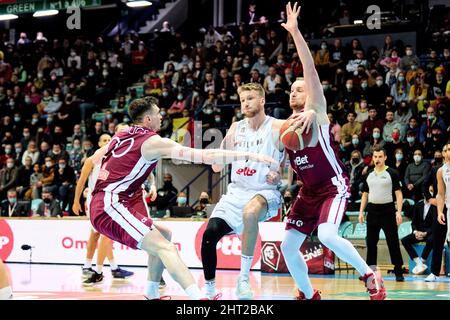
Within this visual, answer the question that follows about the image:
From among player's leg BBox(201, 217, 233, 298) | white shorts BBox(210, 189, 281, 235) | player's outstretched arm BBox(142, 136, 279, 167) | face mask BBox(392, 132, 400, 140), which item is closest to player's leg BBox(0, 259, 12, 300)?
player's outstretched arm BBox(142, 136, 279, 167)

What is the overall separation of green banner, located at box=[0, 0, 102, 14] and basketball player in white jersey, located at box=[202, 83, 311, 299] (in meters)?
9.80

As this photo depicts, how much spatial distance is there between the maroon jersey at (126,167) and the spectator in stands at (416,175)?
8522 millimetres

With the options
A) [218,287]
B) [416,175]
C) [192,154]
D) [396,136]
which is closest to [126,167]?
[192,154]

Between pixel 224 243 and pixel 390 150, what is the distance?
4074 mm

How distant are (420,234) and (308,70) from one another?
6654 millimetres

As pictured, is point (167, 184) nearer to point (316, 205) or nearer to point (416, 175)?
point (416, 175)

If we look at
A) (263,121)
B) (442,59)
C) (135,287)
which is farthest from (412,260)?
(442,59)

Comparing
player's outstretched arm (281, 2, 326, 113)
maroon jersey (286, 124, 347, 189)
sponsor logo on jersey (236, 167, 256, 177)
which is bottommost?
sponsor logo on jersey (236, 167, 256, 177)

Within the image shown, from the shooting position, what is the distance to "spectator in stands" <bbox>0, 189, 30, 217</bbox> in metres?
17.0

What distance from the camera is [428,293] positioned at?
8.98 metres

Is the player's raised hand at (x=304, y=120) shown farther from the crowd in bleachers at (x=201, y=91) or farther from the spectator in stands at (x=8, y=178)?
the spectator in stands at (x=8, y=178)

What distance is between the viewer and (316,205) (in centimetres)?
692

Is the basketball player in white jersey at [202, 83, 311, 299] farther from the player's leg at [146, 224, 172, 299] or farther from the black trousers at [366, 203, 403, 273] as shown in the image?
the black trousers at [366, 203, 403, 273]
